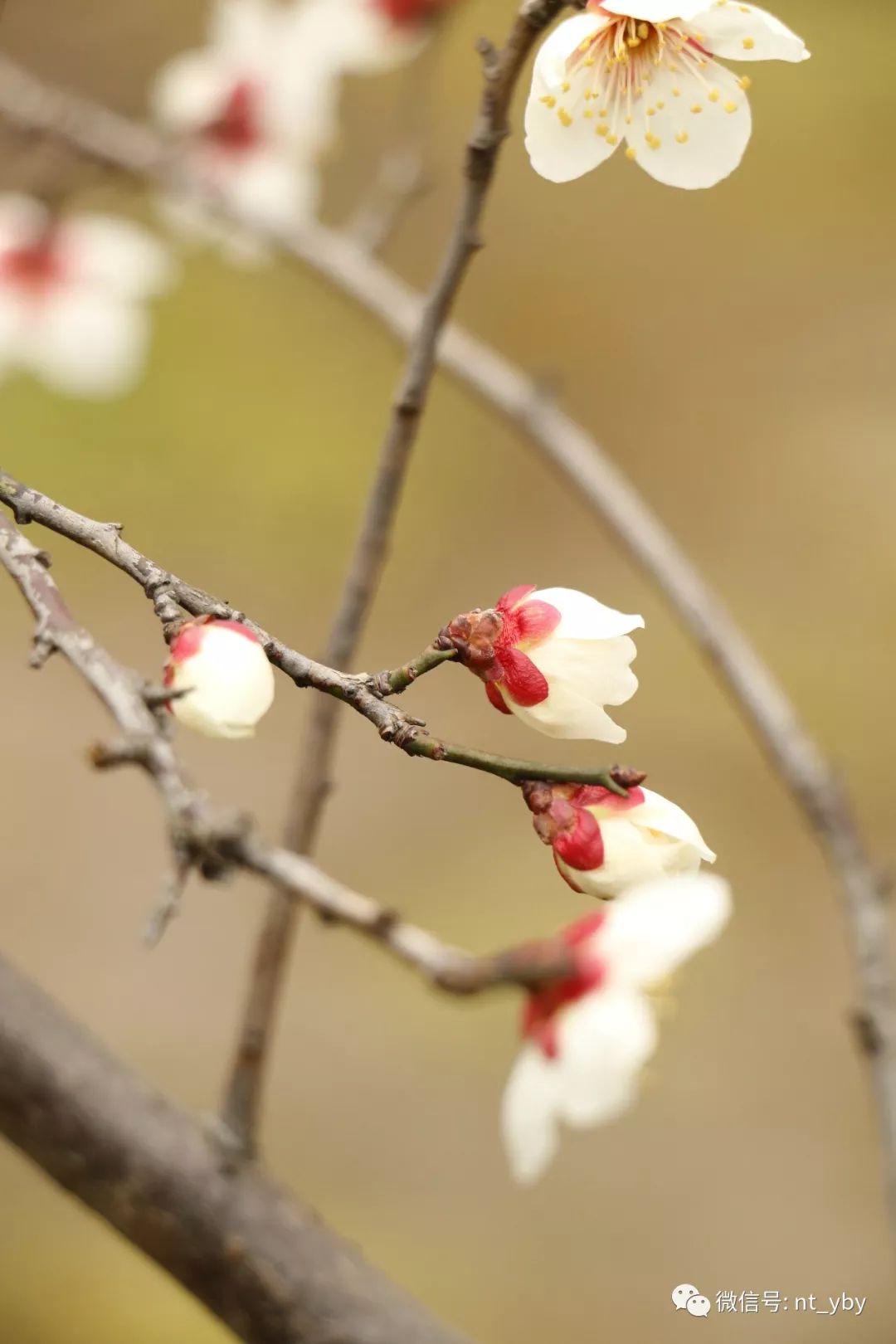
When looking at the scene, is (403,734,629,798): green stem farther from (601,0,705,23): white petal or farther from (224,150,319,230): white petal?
(224,150,319,230): white petal

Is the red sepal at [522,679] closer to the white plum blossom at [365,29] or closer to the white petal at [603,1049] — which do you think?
the white petal at [603,1049]

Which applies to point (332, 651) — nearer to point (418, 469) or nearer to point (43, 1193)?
point (43, 1193)

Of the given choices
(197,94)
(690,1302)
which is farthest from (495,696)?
(197,94)

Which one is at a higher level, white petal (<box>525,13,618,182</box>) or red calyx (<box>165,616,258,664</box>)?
white petal (<box>525,13,618,182</box>)

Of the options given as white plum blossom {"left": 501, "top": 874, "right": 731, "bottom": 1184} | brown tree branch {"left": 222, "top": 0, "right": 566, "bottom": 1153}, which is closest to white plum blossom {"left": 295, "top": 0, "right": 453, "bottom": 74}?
brown tree branch {"left": 222, "top": 0, "right": 566, "bottom": 1153}

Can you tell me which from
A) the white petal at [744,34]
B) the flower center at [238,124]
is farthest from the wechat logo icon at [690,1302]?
the flower center at [238,124]

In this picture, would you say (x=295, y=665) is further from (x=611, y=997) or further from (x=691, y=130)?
(x=691, y=130)
